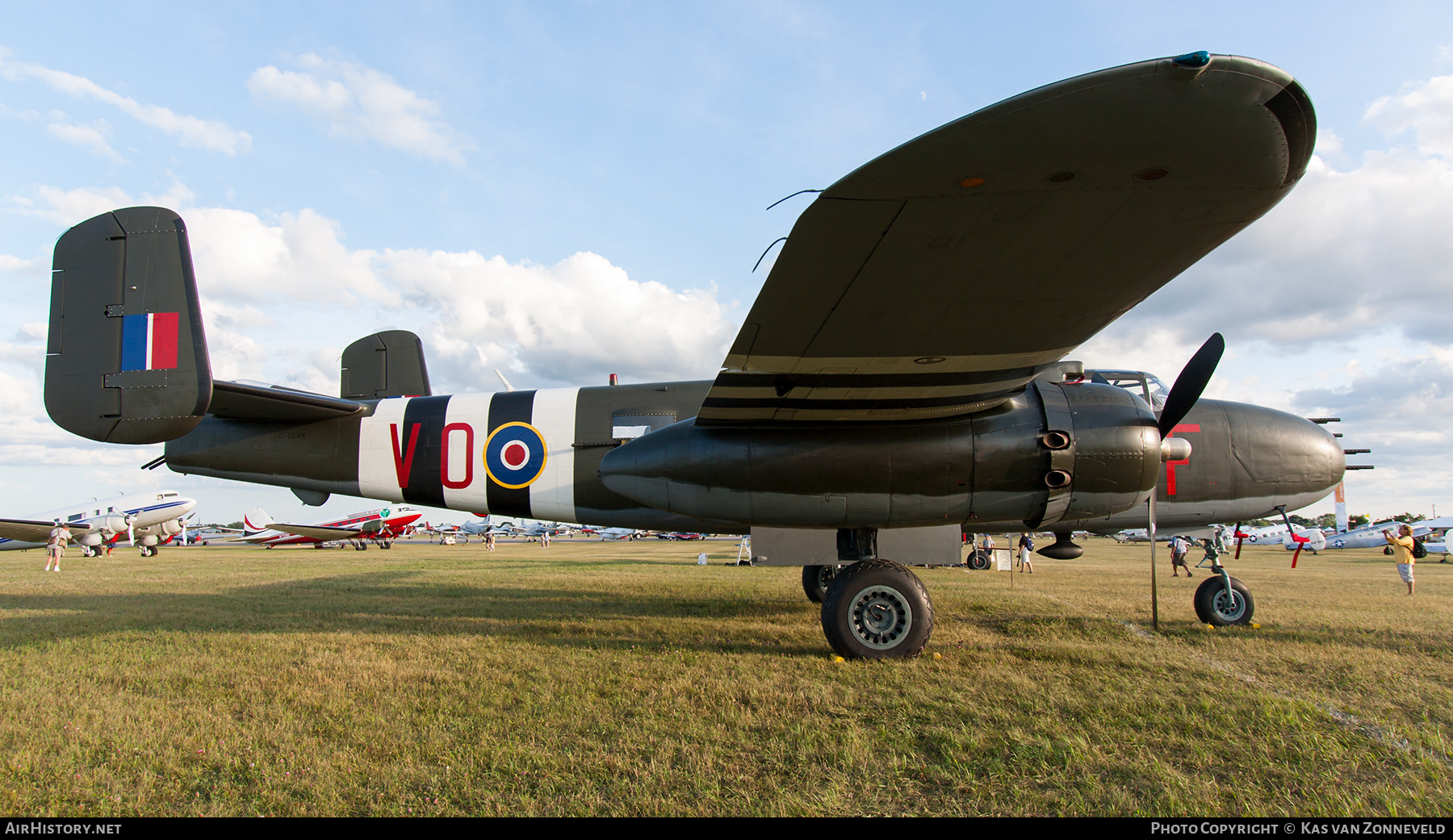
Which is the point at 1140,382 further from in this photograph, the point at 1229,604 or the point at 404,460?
the point at 404,460

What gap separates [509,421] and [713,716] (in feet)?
16.2

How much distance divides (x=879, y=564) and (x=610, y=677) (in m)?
2.52

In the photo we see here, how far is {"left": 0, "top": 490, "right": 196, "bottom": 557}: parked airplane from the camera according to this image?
30766mm

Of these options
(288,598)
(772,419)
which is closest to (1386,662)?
(772,419)

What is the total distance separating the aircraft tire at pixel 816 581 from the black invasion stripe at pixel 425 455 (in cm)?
513

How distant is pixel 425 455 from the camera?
782 cm

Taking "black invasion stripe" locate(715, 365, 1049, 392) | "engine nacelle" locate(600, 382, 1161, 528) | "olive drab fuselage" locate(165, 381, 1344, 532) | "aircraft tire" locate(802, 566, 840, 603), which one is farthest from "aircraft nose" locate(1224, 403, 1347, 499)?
"aircraft tire" locate(802, 566, 840, 603)

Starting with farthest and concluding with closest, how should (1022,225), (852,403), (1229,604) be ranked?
(1229,604), (852,403), (1022,225)

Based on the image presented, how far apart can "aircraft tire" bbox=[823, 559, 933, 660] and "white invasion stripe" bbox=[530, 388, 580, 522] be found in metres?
3.45

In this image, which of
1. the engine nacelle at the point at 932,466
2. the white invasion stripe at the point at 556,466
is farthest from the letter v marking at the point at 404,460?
the engine nacelle at the point at 932,466

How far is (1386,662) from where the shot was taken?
550 cm

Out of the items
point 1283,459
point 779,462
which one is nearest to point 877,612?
point 779,462

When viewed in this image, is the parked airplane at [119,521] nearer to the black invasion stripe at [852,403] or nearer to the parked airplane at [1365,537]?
the black invasion stripe at [852,403]
